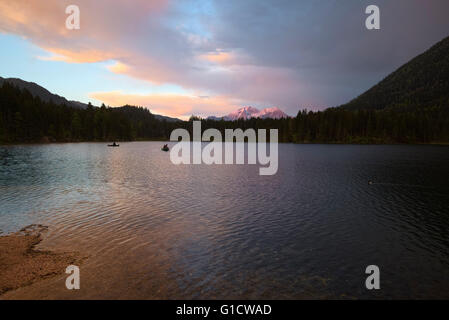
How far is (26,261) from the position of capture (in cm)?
1556

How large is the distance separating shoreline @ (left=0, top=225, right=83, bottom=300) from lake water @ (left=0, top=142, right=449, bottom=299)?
979 millimetres

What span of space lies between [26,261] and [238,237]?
14.6 meters

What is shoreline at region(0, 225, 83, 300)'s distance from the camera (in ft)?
44.2

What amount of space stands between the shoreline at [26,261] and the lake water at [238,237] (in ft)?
3.21

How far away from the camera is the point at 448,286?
1420 centimetres

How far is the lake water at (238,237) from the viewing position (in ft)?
45.4

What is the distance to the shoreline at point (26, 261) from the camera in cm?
1347

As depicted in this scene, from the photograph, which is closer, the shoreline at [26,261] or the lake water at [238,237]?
the shoreline at [26,261]

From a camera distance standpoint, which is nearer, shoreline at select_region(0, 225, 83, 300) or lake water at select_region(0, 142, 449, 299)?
shoreline at select_region(0, 225, 83, 300)

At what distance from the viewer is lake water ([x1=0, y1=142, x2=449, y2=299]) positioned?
13844 millimetres
